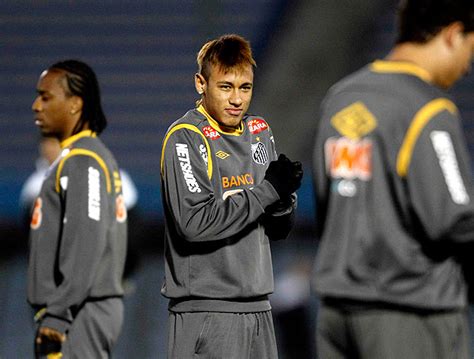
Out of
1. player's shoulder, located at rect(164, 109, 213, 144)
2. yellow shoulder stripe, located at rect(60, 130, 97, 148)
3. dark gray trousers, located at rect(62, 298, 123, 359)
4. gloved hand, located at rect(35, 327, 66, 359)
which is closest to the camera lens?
player's shoulder, located at rect(164, 109, 213, 144)

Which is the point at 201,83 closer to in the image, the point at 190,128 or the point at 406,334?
the point at 190,128

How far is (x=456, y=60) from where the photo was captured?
2848mm

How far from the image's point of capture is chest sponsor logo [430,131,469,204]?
271cm

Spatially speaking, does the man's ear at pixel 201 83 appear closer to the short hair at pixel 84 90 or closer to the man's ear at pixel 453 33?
the short hair at pixel 84 90

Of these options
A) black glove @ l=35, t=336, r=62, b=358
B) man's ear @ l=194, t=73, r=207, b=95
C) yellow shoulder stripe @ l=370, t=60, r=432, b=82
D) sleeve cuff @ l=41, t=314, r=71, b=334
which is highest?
man's ear @ l=194, t=73, r=207, b=95

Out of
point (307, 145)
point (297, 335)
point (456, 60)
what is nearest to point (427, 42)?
point (456, 60)

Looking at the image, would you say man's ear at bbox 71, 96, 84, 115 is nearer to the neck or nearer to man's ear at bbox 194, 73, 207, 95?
man's ear at bbox 194, 73, 207, 95

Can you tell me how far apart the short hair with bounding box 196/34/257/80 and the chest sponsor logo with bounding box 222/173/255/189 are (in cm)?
39

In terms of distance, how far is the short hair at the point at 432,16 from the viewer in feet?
9.18

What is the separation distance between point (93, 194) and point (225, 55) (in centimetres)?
A: 79

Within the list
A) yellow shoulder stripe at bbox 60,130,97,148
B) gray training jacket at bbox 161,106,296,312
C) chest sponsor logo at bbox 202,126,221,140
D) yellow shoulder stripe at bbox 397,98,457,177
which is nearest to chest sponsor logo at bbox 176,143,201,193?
gray training jacket at bbox 161,106,296,312

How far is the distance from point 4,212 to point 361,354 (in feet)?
15.2

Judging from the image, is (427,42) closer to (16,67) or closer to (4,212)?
(4,212)

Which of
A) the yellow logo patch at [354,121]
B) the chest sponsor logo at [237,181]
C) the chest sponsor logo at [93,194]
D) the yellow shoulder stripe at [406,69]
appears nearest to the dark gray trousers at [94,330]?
the chest sponsor logo at [93,194]
